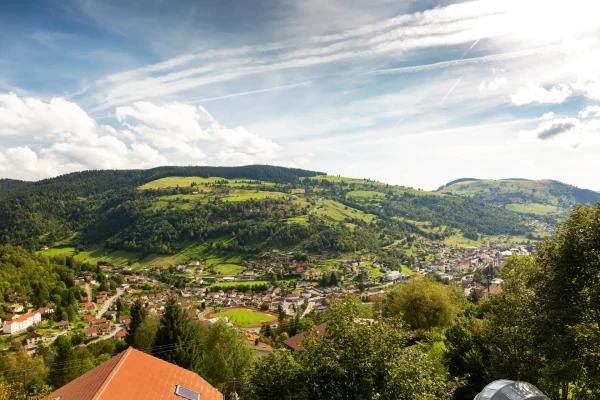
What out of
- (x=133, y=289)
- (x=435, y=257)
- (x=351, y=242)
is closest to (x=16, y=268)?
(x=133, y=289)

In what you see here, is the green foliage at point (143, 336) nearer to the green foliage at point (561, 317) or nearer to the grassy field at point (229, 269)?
the green foliage at point (561, 317)

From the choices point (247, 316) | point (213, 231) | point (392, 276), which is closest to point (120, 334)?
point (247, 316)

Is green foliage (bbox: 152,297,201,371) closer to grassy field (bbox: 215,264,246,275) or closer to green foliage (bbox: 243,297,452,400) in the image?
green foliage (bbox: 243,297,452,400)

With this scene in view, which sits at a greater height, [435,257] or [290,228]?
[290,228]

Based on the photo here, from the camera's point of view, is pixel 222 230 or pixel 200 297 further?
pixel 222 230

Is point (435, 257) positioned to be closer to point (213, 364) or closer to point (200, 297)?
point (200, 297)

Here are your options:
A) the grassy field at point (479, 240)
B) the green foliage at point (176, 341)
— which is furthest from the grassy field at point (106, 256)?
the grassy field at point (479, 240)
